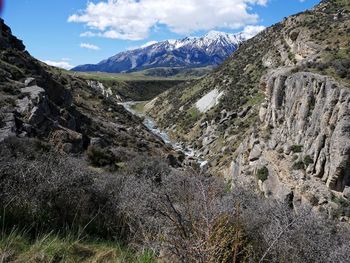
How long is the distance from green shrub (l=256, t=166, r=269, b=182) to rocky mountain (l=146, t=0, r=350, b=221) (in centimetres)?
8

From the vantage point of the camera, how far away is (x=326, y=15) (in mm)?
63531

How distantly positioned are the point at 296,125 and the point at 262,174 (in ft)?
17.4

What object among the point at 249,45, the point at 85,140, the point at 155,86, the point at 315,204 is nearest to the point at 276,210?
the point at 315,204

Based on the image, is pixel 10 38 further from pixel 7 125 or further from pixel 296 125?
pixel 296 125

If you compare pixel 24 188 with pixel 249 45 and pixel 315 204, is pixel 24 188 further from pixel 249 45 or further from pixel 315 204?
pixel 249 45

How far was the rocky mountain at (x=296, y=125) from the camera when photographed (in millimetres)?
27733

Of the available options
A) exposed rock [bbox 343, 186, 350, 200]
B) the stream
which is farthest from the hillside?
the stream

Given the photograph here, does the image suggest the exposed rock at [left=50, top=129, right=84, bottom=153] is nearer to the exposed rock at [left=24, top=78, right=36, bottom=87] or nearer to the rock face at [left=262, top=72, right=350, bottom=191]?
the exposed rock at [left=24, top=78, right=36, bottom=87]

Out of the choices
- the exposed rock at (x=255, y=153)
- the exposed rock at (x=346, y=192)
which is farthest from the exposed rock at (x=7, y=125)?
the exposed rock at (x=255, y=153)

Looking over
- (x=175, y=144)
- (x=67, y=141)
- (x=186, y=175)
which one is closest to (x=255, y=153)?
(x=67, y=141)

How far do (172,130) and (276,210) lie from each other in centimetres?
7257

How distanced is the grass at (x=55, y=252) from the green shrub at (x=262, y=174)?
28627 mm

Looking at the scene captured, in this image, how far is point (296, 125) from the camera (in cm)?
3388

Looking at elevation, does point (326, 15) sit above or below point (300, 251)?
above
